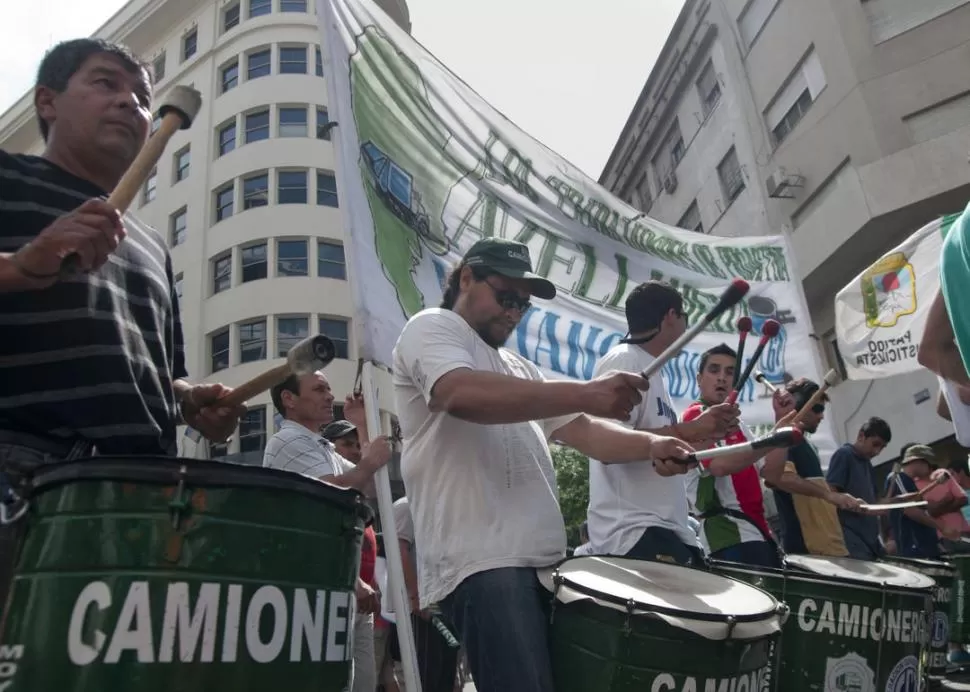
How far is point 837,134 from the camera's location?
1697 cm

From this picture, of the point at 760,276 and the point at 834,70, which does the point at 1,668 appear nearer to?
the point at 760,276

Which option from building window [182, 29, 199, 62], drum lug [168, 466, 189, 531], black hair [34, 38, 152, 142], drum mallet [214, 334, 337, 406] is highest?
building window [182, 29, 199, 62]

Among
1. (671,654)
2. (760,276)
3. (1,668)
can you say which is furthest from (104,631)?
(760,276)

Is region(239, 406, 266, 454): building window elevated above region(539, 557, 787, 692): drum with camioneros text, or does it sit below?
above

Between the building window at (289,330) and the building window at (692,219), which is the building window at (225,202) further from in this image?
the building window at (692,219)

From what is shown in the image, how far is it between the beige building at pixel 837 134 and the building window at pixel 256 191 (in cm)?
1270

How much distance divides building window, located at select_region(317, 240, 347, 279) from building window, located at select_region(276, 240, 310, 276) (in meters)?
0.38

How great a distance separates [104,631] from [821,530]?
14.7 feet

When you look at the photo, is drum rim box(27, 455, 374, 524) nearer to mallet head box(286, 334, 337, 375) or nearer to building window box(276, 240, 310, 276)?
mallet head box(286, 334, 337, 375)

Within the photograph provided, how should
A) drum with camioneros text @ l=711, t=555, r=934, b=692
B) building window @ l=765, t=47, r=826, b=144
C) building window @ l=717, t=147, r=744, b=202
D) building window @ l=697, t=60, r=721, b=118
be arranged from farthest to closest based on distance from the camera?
building window @ l=697, t=60, r=721, b=118
building window @ l=717, t=147, r=744, b=202
building window @ l=765, t=47, r=826, b=144
drum with camioneros text @ l=711, t=555, r=934, b=692

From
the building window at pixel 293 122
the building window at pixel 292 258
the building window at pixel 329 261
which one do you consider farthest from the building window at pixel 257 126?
the building window at pixel 329 261

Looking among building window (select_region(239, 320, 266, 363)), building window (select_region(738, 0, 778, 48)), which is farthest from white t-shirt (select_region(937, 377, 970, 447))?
building window (select_region(239, 320, 266, 363))

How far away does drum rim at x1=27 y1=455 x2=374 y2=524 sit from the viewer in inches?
65.1

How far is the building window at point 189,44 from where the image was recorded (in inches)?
1178
